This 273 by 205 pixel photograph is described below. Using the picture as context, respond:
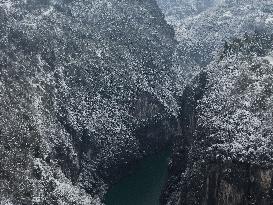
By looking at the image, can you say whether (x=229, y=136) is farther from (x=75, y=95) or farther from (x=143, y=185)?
(x=75, y=95)

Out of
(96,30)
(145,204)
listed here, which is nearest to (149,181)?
(145,204)

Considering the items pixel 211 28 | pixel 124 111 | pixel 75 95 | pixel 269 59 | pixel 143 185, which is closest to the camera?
pixel 269 59

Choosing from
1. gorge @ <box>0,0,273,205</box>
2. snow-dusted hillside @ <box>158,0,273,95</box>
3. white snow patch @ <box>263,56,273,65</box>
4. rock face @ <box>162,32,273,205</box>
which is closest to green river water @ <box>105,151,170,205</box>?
gorge @ <box>0,0,273,205</box>

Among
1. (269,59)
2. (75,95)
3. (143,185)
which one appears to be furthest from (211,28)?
(269,59)

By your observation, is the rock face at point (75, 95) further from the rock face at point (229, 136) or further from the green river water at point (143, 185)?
the rock face at point (229, 136)

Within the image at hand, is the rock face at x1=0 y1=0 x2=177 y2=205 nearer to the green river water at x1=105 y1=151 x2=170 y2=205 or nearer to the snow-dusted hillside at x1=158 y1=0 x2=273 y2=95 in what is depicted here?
the green river water at x1=105 y1=151 x2=170 y2=205

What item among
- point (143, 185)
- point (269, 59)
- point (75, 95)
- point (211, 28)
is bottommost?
point (143, 185)
